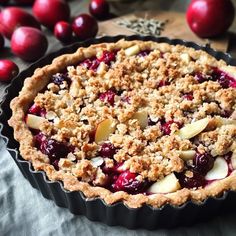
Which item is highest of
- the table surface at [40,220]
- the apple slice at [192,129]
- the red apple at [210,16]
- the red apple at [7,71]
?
the apple slice at [192,129]

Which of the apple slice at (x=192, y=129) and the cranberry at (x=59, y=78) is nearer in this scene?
the apple slice at (x=192, y=129)

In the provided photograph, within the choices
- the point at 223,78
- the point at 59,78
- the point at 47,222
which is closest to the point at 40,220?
the point at 47,222

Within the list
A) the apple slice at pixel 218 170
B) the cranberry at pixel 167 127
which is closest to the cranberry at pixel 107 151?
the cranberry at pixel 167 127

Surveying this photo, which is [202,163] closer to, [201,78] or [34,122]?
[201,78]

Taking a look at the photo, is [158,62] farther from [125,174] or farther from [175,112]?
[125,174]

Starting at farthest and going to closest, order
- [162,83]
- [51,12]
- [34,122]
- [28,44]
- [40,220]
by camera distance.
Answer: [51,12]
[28,44]
[162,83]
[34,122]
[40,220]

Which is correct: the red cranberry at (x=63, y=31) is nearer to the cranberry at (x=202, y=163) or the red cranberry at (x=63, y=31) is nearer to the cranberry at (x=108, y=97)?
the cranberry at (x=108, y=97)

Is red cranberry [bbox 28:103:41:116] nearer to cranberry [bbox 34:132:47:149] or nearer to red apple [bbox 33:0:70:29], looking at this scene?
cranberry [bbox 34:132:47:149]
